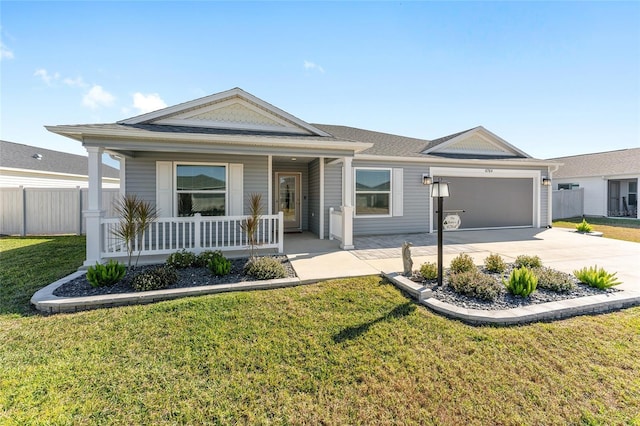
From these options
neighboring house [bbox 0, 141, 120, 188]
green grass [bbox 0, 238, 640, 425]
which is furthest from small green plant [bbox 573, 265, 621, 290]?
neighboring house [bbox 0, 141, 120, 188]

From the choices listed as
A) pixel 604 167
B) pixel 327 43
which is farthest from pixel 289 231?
Result: pixel 604 167

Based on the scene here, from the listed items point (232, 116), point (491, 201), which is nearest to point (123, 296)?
point (232, 116)

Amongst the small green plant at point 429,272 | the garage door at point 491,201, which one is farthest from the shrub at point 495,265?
the garage door at point 491,201

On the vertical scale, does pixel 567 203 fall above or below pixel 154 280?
above

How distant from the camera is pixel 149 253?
261 inches

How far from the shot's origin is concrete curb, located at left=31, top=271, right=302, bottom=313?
411cm

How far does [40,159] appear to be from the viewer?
16672 millimetres

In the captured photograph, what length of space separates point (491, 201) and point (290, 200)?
859cm

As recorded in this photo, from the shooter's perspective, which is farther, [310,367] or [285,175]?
[285,175]

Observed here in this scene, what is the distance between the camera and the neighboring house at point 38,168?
1393 centimetres

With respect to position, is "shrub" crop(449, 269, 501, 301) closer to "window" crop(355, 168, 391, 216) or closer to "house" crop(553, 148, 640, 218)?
"window" crop(355, 168, 391, 216)

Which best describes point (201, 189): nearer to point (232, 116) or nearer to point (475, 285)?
point (232, 116)

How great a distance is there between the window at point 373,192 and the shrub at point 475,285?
18.7 ft

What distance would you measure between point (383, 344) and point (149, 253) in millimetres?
5875
